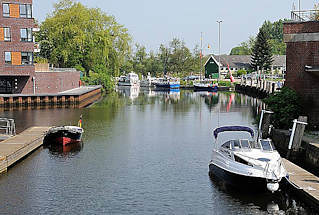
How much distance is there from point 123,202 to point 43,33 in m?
84.9

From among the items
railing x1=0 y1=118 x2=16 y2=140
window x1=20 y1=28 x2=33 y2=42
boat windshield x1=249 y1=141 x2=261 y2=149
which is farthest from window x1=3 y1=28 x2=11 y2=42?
boat windshield x1=249 y1=141 x2=261 y2=149

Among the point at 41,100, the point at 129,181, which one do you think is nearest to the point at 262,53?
the point at 41,100

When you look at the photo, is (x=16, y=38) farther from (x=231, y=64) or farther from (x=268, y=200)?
(x=231, y=64)

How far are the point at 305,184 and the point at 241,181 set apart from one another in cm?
296

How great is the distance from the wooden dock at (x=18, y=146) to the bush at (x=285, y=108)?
57.2 feet

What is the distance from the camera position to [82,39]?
3679 inches

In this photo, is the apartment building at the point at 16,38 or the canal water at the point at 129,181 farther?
the apartment building at the point at 16,38

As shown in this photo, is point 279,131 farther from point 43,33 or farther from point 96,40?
point 43,33

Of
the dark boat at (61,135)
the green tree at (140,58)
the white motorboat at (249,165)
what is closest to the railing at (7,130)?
the dark boat at (61,135)

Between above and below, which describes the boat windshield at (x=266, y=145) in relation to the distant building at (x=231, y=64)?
below

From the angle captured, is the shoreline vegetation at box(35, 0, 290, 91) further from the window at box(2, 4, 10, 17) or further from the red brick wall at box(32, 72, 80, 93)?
the window at box(2, 4, 10, 17)

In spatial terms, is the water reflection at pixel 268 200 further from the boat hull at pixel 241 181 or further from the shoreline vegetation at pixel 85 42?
the shoreline vegetation at pixel 85 42

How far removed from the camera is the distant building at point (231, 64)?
153688 millimetres

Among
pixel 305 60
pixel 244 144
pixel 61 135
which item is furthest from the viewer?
pixel 61 135
